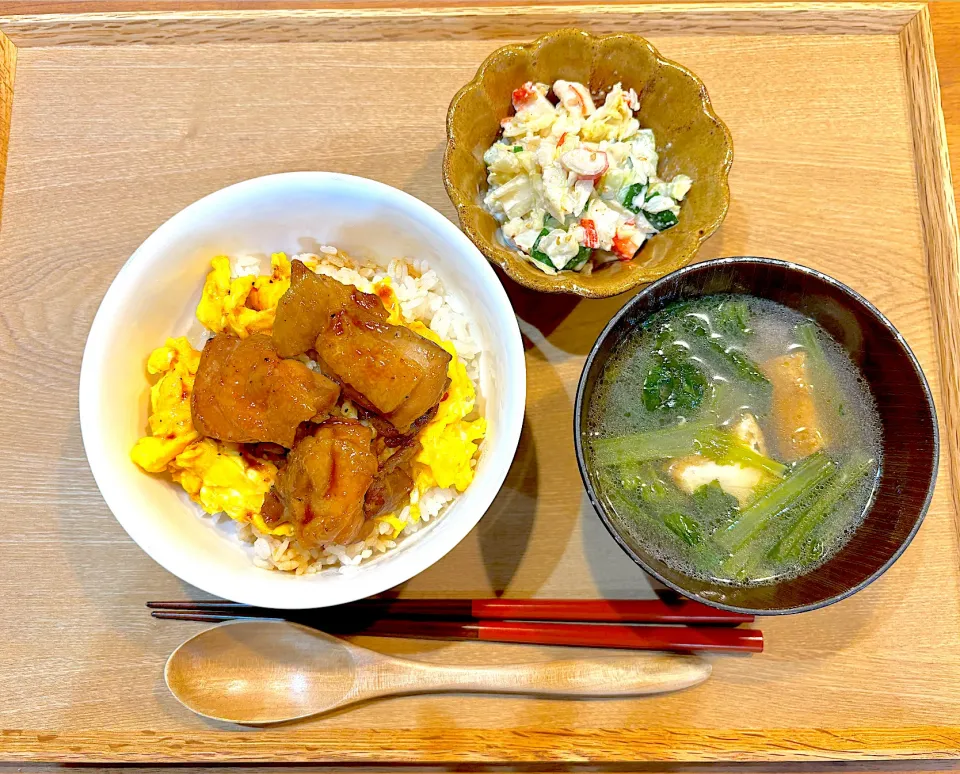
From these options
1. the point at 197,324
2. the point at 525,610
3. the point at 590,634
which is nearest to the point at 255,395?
the point at 197,324

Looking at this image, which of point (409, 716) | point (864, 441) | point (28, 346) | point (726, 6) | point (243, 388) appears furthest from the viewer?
point (726, 6)

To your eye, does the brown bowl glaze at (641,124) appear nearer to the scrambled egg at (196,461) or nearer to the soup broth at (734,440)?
the soup broth at (734,440)

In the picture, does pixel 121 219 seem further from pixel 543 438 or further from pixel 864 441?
pixel 864 441

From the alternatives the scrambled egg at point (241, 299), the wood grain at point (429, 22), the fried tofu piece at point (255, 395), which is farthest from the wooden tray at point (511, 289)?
the fried tofu piece at point (255, 395)

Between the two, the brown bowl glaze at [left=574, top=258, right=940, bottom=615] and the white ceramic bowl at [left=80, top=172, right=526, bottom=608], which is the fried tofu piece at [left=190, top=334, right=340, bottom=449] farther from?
the brown bowl glaze at [left=574, top=258, right=940, bottom=615]

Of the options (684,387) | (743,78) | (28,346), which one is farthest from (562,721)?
(743,78)

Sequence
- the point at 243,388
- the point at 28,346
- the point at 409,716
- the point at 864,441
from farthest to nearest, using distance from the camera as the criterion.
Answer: the point at 28,346, the point at 409,716, the point at 864,441, the point at 243,388

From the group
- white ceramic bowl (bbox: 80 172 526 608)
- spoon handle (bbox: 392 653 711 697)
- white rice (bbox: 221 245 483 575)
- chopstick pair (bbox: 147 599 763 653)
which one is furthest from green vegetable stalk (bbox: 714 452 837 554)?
white rice (bbox: 221 245 483 575)

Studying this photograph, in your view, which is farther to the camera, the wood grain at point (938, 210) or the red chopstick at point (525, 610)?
the wood grain at point (938, 210)
